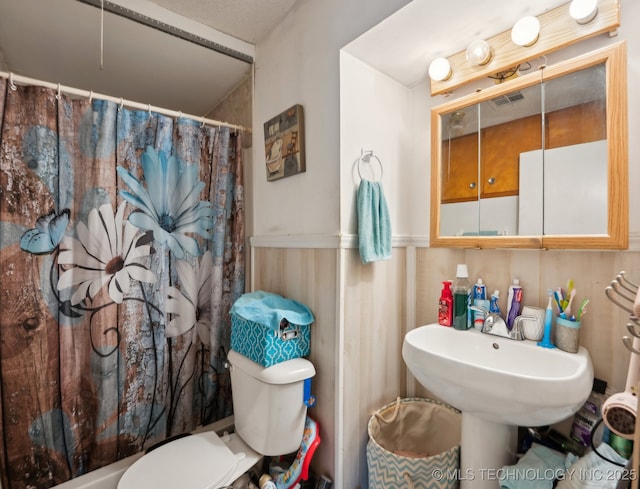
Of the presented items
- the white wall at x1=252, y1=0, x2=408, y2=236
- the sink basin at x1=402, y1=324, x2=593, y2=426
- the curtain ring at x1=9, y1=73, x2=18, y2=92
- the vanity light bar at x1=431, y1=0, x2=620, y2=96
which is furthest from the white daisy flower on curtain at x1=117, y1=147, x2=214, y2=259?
the vanity light bar at x1=431, y1=0, x2=620, y2=96

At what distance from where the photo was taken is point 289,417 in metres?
1.19

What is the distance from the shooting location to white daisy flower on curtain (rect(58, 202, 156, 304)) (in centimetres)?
133

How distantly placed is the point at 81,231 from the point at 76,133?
44 cm

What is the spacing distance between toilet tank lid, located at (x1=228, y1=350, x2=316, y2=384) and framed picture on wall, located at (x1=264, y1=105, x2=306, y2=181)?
0.86 metres

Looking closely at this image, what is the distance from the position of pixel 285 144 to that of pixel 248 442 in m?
1.37

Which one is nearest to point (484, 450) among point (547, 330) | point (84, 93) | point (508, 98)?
point (547, 330)

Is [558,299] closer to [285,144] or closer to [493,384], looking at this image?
[493,384]

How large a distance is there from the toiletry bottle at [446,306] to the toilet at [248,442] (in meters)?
0.59

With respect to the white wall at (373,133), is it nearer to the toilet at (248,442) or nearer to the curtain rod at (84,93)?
A: the toilet at (248,442)

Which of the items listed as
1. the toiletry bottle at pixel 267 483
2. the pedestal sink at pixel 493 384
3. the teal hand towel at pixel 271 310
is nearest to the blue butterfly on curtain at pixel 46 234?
the teal hand towel at pixel 271 310

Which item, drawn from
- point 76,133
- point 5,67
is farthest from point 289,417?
point 5,67

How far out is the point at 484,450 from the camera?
98cm

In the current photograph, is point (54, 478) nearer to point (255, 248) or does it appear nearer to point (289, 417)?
point (289, 417)

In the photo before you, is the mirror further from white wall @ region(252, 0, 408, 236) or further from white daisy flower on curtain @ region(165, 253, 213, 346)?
white daisy flower on curtain @ region(165, 253, 213, 346)
